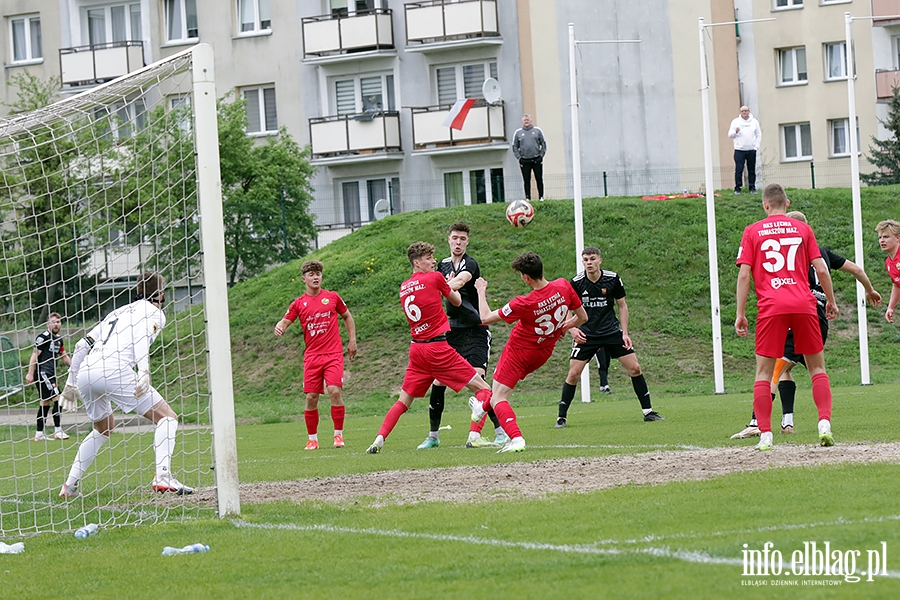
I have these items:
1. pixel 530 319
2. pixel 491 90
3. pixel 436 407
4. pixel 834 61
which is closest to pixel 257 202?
pixel 491 90

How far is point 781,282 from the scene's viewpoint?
10.3 metres

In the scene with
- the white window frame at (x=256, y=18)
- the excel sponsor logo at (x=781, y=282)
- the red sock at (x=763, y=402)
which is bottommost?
the red sock at (x=763, y=402)

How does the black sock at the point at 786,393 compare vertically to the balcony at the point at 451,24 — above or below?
below

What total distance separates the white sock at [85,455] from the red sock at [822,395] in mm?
6308

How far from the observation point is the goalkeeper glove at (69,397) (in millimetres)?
10695

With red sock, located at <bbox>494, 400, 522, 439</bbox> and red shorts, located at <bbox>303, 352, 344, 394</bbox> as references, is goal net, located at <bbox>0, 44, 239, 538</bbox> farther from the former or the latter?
red sock, located at <bbox>494, 400, 522, 439</bbox>

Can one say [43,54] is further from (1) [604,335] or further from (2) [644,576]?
(2) [644,576]

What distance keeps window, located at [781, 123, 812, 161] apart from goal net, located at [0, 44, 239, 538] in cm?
3762

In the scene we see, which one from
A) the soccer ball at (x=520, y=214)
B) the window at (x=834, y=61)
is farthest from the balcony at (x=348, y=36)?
the soccer ball at (x=520, y=214)

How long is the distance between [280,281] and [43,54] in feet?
72.5

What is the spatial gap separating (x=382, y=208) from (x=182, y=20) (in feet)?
41.5

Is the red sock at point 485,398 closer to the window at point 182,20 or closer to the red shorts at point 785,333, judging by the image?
the red shorts at point 785,333

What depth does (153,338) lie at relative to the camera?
1021 centimetres

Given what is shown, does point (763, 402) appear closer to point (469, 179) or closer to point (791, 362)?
point (791, 362)
